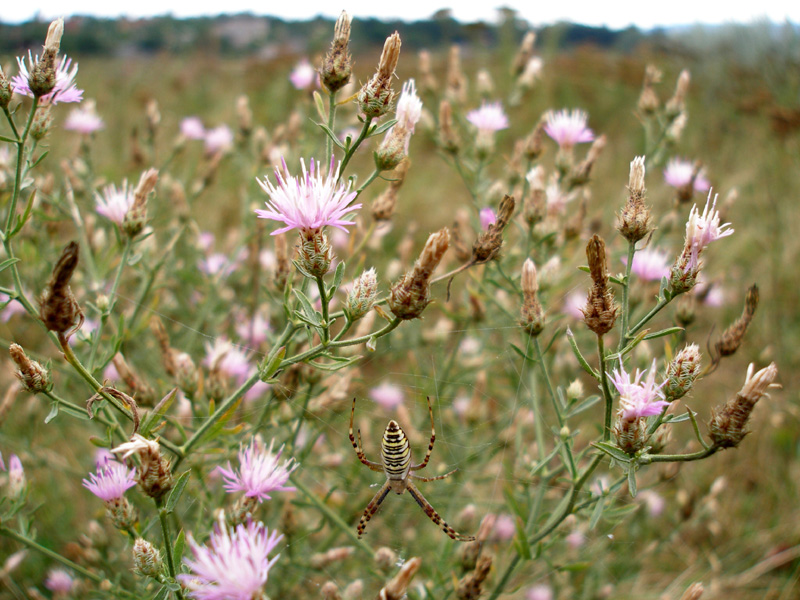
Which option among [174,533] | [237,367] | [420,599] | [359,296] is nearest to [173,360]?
[237,367]

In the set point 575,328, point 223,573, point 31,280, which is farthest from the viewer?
point 575,328

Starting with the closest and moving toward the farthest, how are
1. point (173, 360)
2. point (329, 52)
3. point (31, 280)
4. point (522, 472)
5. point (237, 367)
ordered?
point (329, 52), point (173, 360), point (237, 367), point (522, 472), point (31, 280)

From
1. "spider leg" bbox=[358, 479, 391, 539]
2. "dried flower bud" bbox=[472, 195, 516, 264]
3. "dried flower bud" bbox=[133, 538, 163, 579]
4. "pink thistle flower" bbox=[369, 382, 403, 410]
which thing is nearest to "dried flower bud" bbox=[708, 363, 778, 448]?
"dried flower bud" bbox=[472, 195, 516, 264]

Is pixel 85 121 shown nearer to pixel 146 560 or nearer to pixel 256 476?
pixel 256 476

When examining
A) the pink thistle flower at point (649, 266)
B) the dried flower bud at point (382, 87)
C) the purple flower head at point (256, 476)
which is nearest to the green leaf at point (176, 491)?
the purple flower head at point (256, 476)

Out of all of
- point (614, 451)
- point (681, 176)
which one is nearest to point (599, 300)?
point (614, 451)

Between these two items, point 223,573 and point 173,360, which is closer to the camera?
point 223,573

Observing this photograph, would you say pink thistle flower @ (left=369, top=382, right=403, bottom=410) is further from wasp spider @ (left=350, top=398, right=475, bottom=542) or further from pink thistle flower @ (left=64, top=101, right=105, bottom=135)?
pink thistle flower @ (left=64, top=101, right=105, bottom=135)

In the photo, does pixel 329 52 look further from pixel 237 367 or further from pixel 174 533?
pixel 174 533
